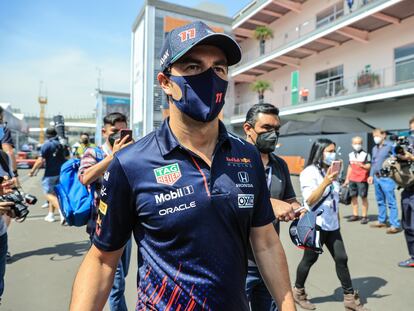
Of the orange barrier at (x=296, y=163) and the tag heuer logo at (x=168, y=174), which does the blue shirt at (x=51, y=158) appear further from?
the orange barrier at (x=296, y=163)

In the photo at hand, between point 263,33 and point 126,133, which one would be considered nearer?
point 126,133

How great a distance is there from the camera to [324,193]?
384 cm

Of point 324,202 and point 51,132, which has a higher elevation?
point 51,132

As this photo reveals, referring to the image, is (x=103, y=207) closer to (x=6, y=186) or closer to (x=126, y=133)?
(x=126, y=133)

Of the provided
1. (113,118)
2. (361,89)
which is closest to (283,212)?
(113,118)

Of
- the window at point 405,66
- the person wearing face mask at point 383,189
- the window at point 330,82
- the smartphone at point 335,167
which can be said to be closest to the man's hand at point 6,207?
the smartphone at point 335,167

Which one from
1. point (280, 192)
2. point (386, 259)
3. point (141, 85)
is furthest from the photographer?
point (141, 85)

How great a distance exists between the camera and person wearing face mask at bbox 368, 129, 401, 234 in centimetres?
719

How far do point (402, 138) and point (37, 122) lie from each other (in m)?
93.8

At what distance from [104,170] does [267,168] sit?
146cm

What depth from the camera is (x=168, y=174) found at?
141 cm

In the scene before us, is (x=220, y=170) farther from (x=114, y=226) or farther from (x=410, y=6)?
(x=410, y=6)

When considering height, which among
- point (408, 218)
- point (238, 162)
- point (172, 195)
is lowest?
point (408, 218)

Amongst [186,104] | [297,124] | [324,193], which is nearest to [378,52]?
[297,124]
